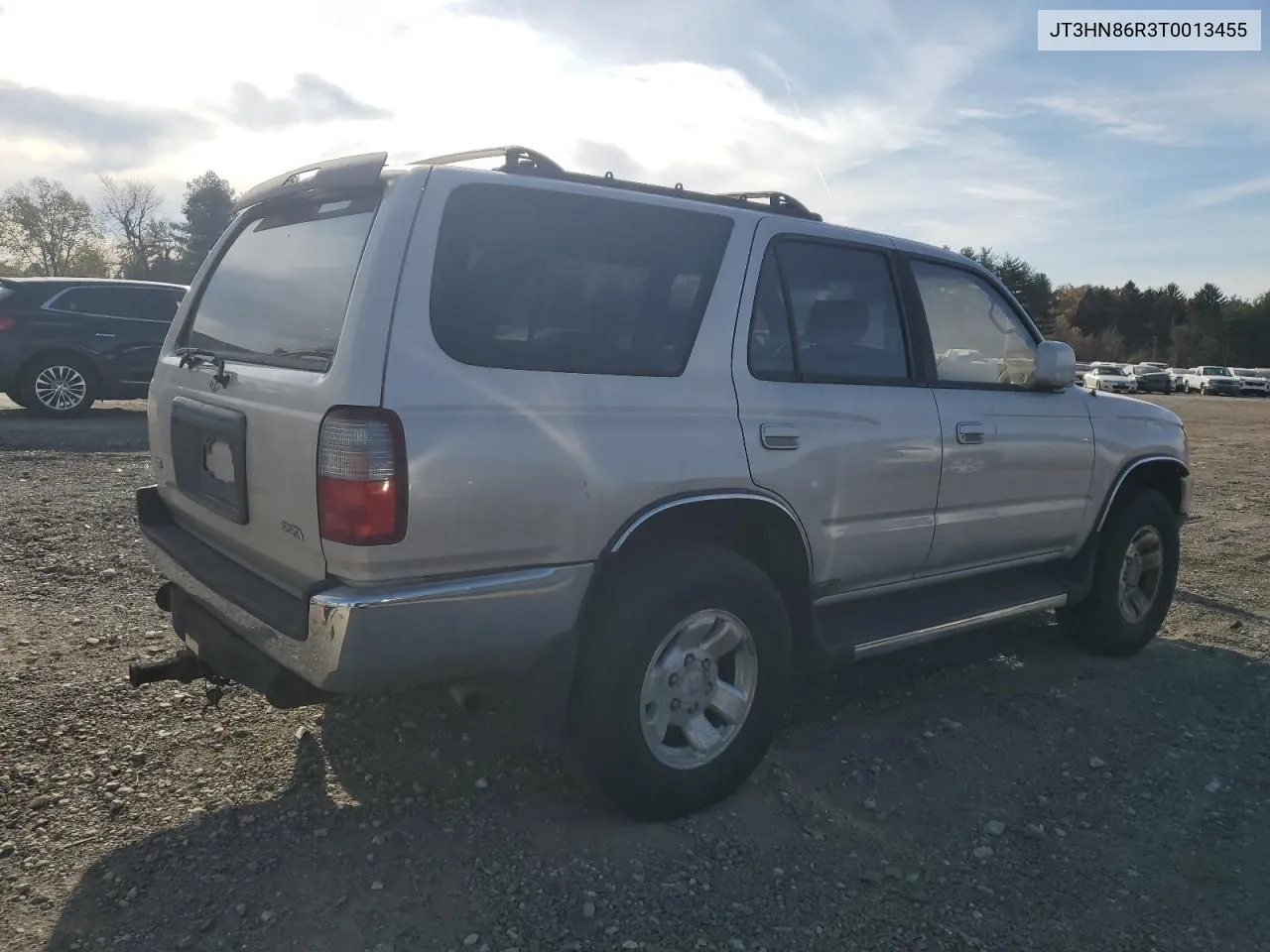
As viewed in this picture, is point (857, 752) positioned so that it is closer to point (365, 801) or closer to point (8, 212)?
point (365, 801)

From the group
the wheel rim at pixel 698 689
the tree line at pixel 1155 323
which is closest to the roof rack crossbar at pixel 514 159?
the wheel rim at pixel 698 689

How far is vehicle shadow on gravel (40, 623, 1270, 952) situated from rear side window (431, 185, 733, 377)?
1.07 metres

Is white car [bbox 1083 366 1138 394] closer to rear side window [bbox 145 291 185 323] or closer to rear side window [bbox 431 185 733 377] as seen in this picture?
rear side window [bbox 145 291 185 323]

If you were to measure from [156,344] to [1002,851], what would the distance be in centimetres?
1133

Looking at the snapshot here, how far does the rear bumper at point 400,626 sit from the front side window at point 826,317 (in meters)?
1.12

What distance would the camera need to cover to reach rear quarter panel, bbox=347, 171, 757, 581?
253 centimetres

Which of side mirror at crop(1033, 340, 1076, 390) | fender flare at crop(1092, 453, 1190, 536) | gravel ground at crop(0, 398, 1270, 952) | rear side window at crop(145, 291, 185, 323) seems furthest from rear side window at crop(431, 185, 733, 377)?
rear side window at crop(145, 291, 185, 323)

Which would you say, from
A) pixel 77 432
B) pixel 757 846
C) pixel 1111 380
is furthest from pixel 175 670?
pixel 1111 380

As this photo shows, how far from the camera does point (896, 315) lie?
12.9ft

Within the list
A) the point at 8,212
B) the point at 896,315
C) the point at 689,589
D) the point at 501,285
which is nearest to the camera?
the point at 501,285

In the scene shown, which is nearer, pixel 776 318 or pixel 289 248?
pixel 289 248

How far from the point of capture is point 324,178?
A: 2.99 meters

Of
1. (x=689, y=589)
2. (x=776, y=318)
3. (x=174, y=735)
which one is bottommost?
(x=174, y=735)

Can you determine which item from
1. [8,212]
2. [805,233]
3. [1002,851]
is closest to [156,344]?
[805,233]
